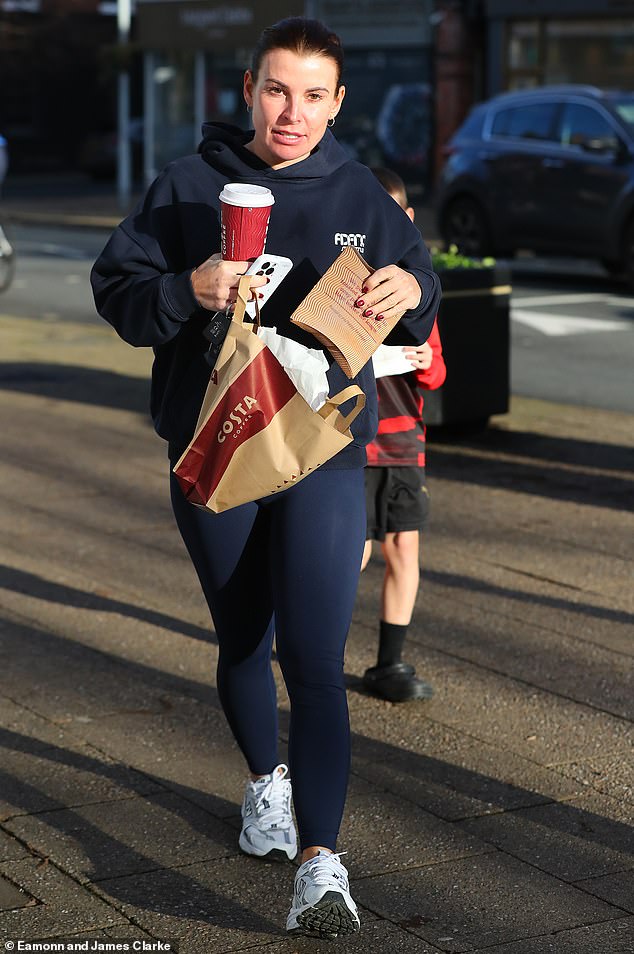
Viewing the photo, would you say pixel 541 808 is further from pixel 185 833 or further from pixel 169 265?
pixel 169 265

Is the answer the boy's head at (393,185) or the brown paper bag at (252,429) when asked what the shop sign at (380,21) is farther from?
the brown paper bag at (252,429)

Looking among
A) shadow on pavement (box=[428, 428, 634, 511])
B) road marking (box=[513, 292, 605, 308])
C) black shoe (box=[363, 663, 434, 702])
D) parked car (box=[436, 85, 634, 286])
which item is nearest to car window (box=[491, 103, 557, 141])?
parked car (box=[436, 85, 634, 286])

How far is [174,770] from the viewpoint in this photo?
4.17m

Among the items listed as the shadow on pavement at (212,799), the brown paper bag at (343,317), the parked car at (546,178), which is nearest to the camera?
the brown paper bag at (343,317)

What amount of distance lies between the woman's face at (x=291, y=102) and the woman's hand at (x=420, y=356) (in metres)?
1.40

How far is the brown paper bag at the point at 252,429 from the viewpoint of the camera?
2.97 metres

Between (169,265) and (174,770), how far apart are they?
61.8 inches

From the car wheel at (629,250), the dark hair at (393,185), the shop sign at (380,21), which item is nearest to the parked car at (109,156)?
the shop sign at (380,21)

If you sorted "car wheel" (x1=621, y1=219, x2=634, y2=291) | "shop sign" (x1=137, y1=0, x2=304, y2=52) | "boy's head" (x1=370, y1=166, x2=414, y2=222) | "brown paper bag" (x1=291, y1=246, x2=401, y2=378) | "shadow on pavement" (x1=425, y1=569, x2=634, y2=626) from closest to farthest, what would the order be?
"brown paper bag" (x1=291, y1=246, x2=401, y2=378), "boy's head" (x1=370, y1=166, x2=414, y2=222), "shadow on pavement" (x1=425, y1=569, x2=634, y2=626), "car wheel" (x1=621, y1=219, x2=634, y2=291), "shop sign" (x1=137, y1=0, x2=304, y2=52)

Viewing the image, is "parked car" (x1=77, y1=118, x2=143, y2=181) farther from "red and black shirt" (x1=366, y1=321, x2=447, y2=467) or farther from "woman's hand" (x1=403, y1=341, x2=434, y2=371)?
"woman's hand" (x1=403, y1=341, x2=434, y2=371)

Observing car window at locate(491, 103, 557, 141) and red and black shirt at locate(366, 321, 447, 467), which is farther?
car window at locate(491, 103, 557, 141)

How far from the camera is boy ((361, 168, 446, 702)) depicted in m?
4.75

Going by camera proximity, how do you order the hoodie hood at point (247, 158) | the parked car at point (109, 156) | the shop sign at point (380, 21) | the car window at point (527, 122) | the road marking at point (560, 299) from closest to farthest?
the hoodie hood at point (247, 158)
the road marking at point (560, 299)
the car window at point (527, 122)
the shop sign at point (380, 21)
the parked car at point (109, 156)

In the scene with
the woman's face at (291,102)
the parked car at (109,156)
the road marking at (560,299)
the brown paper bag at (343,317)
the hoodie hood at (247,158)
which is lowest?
the parked car at (109,156)
